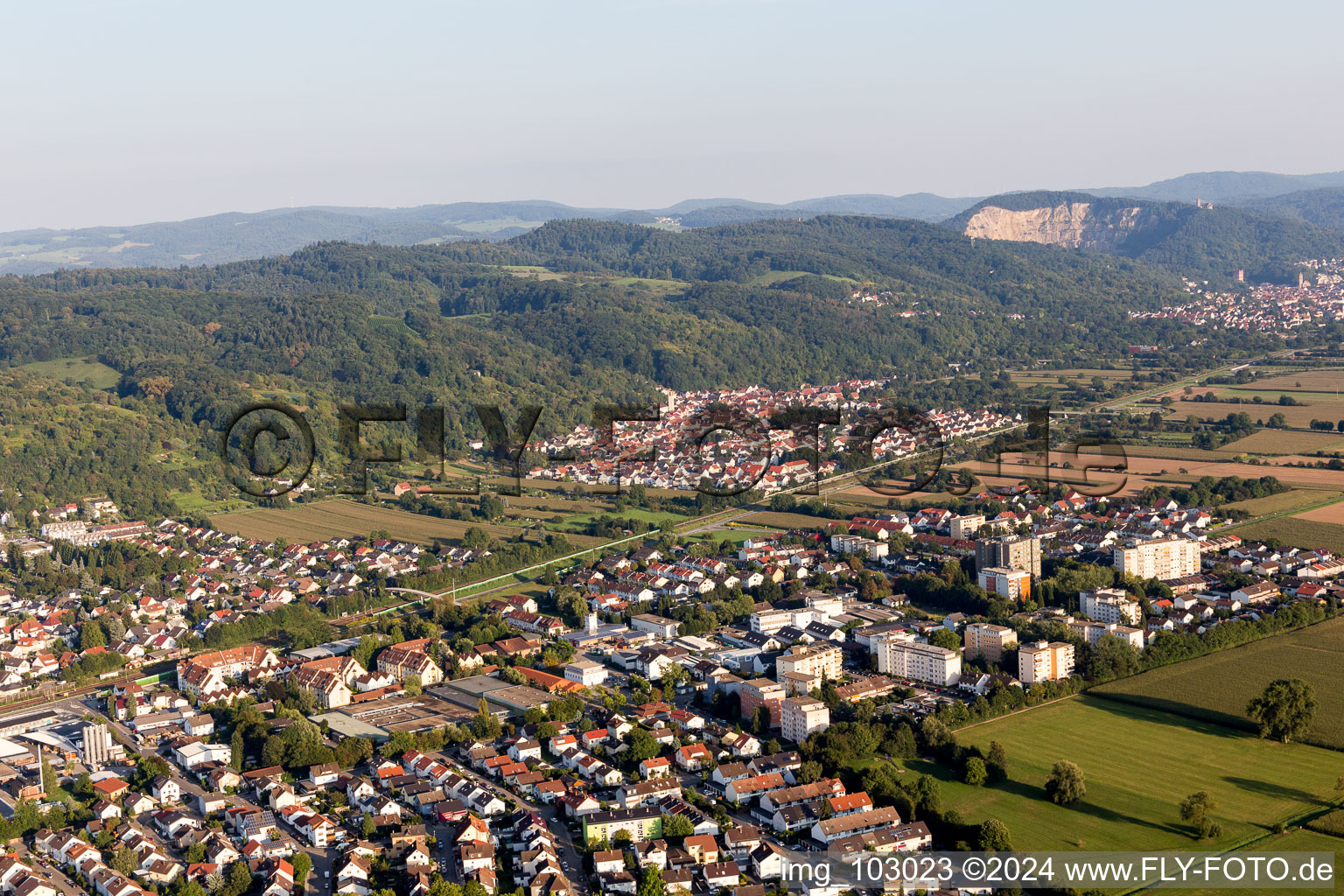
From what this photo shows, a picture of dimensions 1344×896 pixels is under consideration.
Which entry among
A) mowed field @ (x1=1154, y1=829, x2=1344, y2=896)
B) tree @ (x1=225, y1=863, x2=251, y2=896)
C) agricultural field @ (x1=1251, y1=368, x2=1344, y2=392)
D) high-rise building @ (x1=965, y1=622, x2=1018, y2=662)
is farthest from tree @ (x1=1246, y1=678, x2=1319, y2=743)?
agricultural field @ (x1=1251, y1=368, x2=1344, y2=392)

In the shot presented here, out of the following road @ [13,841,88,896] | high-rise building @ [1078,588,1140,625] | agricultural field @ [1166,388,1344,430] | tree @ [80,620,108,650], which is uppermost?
agricultural field @ [1166,388,1344,430]

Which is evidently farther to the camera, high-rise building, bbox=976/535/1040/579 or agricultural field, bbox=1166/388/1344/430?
agricultural field, bbox=1166/388/1344/430

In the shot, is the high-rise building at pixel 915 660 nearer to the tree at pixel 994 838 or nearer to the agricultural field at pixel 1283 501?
the tree at pixel 994 838

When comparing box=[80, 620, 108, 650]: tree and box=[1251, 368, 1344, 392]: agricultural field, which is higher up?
box=[1251, 368, 1344, 392]: agricultural field

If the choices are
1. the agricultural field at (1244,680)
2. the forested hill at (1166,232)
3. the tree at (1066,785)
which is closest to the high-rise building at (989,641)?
the agricultural field at (1244,680)

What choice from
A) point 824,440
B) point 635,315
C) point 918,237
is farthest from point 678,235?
point 824,440

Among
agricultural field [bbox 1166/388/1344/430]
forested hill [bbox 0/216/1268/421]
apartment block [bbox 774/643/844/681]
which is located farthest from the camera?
forested hill [bbox 0/216/1268/421]

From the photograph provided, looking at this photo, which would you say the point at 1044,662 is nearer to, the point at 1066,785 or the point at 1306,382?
the point at 1066,785

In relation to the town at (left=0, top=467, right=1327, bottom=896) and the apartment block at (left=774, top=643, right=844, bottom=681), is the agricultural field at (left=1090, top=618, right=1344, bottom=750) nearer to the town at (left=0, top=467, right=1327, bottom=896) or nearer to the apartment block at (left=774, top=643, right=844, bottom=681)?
the town at (left=0, top=467, right=1327, bottom=896)
